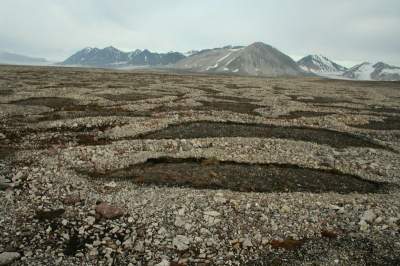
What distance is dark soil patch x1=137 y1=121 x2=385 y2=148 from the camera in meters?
27.5

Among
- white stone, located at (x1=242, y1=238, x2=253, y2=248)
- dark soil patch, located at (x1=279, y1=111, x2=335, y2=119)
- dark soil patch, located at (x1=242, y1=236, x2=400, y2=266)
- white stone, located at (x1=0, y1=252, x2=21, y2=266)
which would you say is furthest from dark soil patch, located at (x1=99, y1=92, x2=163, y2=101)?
dark soil patch, located at (x1=242, y1=236, x2=400, y2=266)

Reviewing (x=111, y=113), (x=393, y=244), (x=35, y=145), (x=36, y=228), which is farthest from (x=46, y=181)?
(x=111, y=113)

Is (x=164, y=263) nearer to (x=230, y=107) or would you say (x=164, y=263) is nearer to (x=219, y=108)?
(x=219, y=108)

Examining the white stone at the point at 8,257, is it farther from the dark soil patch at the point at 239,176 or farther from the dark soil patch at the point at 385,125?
the dark soil patch at the point at 385,125

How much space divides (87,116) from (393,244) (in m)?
27.8

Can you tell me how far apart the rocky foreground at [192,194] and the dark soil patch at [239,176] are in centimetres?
6

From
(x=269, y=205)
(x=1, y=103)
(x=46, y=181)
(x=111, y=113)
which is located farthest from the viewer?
(x=1, y=103)

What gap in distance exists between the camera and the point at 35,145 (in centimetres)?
2300

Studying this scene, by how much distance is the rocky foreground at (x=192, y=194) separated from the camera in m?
12.1

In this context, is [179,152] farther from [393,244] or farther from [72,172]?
[393,244]

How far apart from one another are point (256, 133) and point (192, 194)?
14382 millimetres

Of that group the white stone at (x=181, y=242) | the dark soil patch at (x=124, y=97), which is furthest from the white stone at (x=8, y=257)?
the dark soil patch at (x=124, y=97)

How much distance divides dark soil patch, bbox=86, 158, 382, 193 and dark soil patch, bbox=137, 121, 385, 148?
6.33 metres

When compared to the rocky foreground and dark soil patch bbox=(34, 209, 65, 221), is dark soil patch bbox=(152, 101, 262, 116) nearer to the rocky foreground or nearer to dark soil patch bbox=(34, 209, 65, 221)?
the rocky foreground
